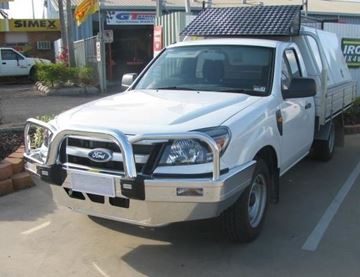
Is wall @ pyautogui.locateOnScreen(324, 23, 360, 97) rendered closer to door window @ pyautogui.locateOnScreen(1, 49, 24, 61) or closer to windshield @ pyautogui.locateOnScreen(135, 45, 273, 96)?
windshield @ pyautogui.locateOnScreen(135, 45, 273, 96)

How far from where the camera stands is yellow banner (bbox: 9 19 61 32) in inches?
1399

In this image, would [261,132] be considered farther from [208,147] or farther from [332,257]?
[332,257]

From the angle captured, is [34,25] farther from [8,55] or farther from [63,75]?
[63,75]

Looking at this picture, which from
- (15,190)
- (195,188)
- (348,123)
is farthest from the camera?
(348,123)

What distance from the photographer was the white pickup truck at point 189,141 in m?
3.98

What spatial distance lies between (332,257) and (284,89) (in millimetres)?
1767

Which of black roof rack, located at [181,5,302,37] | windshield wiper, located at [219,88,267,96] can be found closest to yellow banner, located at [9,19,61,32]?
black roof rack, located at [181,5,302,37]

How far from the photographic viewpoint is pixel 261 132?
4.78 metres

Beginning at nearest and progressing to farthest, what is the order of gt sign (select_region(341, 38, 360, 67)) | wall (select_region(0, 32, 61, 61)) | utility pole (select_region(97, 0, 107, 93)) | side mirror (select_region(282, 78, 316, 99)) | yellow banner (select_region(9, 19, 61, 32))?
side mirror (select_region(282, 78, 316, 99)), gt sign (select_region(341, 38, 360, 67)), utility pole (select_region(97, 0, 107, 93)), yellow banner (select_region(9, 19, 61, 32)), wall (select_region(0, 32, 61, 61))

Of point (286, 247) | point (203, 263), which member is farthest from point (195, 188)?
point (286, 247)

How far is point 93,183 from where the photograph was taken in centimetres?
417

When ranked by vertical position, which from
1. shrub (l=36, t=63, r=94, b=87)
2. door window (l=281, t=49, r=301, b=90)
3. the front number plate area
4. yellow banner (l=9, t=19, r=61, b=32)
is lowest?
shrub (l=36, t=63, r=94, b=87)

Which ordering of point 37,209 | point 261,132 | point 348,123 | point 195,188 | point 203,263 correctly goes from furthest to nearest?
point 348,123 < point 37,209 < point 261,132 < point 203,263 < point 195,188

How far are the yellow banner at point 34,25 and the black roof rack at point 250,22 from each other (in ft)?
97.3
